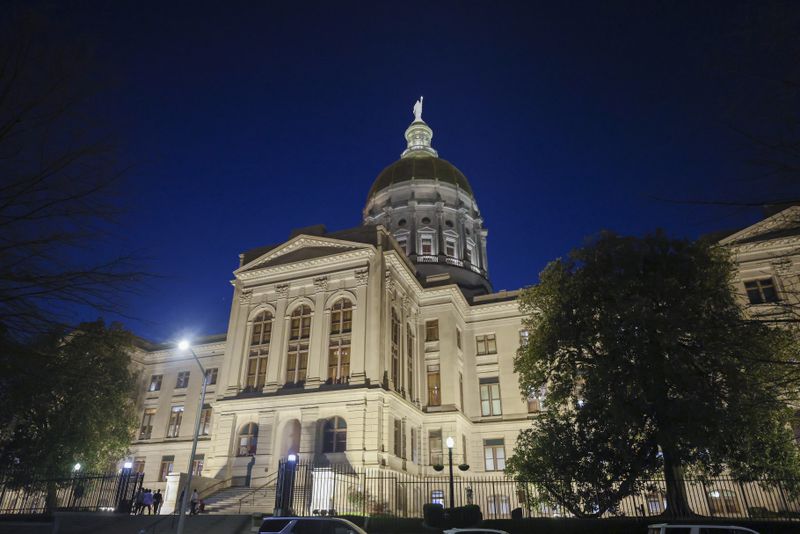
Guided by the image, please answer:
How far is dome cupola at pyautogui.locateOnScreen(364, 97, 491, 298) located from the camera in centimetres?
5991

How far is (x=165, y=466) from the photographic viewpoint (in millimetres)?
49062

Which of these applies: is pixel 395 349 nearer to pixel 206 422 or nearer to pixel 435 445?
pixel 435 445

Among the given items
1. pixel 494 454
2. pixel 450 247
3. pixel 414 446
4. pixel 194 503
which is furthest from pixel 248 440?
pixel 450 247

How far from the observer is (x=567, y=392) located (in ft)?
83.1

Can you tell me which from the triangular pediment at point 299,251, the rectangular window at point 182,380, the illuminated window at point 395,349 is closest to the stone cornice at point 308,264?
the triangular pediment at point 299,251

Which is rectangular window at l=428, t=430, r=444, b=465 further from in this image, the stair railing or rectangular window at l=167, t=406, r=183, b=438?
rectangular window at l=167, t=406, r=183, b=438

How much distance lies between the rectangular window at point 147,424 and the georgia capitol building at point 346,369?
0.33ft

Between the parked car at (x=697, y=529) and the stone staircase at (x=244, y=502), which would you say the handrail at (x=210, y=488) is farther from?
the parked car at (x=697, y=529)

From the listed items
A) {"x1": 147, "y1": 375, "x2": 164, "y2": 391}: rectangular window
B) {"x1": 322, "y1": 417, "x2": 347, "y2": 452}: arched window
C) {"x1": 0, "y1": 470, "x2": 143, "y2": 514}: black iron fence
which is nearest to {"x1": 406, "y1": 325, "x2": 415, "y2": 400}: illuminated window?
{"x1": 322, "y1": 417, "x2": 347, "y2": 452}: arched window

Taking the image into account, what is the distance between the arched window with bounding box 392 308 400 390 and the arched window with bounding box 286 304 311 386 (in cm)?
645

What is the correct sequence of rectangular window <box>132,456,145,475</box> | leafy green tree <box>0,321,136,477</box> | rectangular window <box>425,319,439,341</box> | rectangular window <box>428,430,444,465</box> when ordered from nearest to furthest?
leafy green tree <box>0,321,136,477</box> < rectangular window <box>428,430,444,465</box> < rectangular window <box>425,319,439,341</box> < rectangular window <box>132,456,145,475</box>

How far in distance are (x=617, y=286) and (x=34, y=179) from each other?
76.1 ft

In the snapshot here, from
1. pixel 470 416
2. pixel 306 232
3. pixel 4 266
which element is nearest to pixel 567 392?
pixel 470 416

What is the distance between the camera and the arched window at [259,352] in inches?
1542
